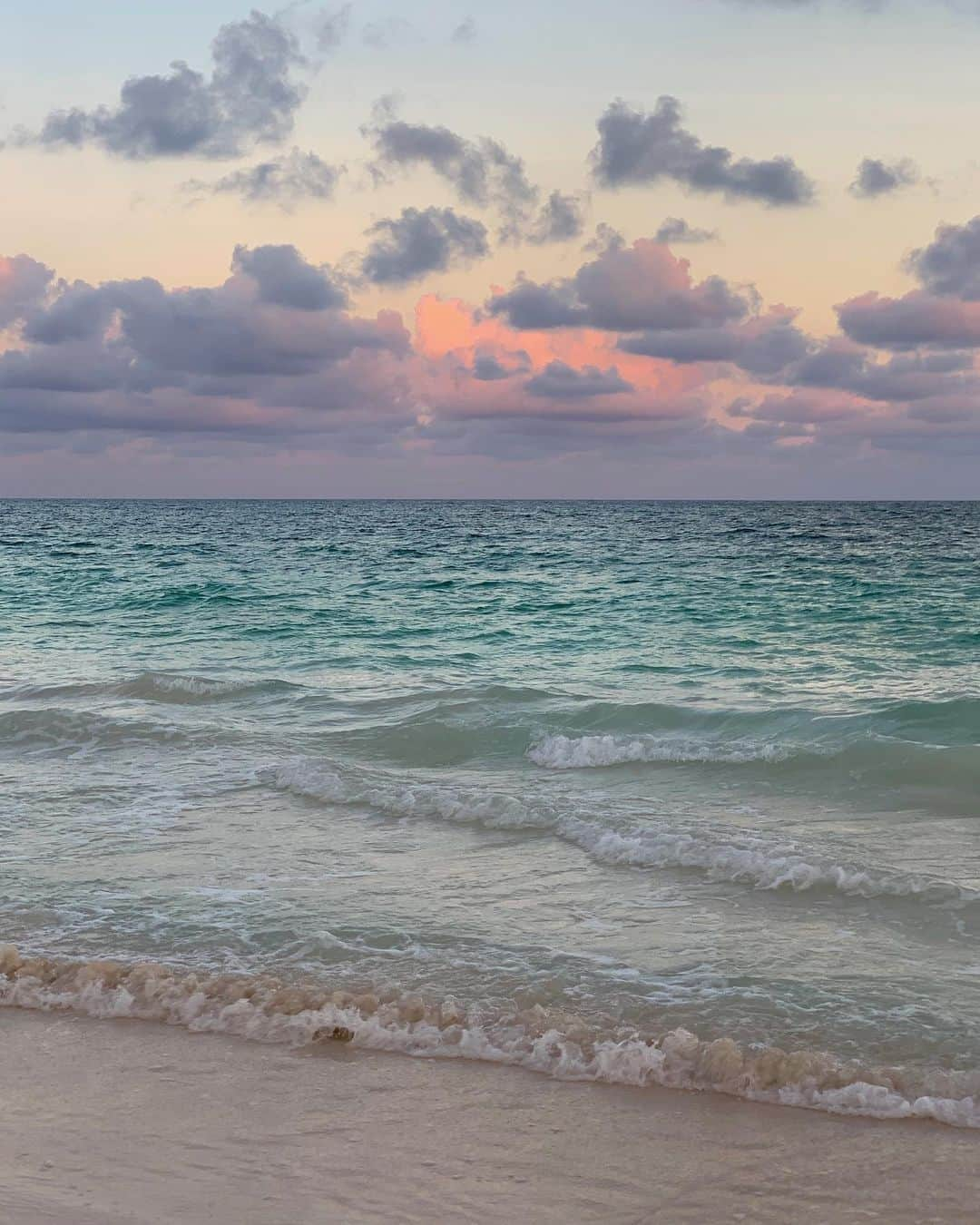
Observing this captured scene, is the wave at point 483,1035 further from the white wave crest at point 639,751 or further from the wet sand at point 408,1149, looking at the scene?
the white wave crest at point 639,751

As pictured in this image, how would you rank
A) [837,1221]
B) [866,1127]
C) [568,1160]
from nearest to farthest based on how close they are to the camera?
[837,1221], [568,1160], [866,1127]

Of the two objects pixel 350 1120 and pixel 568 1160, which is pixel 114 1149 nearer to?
pixel 350 1120

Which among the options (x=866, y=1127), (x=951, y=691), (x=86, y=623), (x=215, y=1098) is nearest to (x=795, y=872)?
(x=866, y=1127)

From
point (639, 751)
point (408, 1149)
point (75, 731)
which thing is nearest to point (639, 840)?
point (639, 751)

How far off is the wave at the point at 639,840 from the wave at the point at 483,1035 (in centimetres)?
253

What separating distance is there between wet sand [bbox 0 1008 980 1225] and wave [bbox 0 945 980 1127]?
109mm

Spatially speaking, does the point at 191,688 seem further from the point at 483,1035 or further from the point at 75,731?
the point at 483,1035

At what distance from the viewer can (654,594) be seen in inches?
1194

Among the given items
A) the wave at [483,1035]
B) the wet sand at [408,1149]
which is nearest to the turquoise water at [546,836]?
the wave at [483,1035]

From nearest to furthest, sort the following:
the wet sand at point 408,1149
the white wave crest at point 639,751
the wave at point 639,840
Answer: the wet sand at point 408,1149 → the wave at point 639,840 → the white wave crest at point 639,751

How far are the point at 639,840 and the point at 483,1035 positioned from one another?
3289mm

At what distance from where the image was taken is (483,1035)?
537cm

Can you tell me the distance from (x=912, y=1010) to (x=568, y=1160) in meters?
2.23

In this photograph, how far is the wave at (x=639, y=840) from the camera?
24.5 ft
